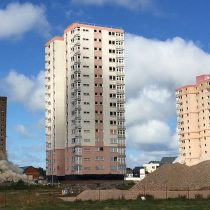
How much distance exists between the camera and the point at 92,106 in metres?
159

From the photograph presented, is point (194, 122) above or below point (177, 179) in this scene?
above

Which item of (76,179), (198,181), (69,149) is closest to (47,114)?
(69,149)

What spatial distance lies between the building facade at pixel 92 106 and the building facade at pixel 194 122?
4161 cm

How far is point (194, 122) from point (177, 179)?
112 metres

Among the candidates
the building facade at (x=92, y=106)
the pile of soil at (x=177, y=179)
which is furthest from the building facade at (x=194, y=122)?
the pile of soil at (x=177, y=179)

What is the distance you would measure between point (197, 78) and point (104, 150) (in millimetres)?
62413

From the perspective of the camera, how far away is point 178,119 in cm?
19988

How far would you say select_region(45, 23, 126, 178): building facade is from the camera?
15662cm

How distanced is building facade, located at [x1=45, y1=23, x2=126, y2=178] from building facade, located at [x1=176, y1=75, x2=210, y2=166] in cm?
4161

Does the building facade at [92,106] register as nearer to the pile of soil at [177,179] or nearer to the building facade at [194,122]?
the building facade at [194,122]

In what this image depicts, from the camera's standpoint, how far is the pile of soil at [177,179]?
80750 millimetres

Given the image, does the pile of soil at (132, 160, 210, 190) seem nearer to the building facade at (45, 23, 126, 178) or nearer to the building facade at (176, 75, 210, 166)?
the building facade at (45, 23, 126, 178)

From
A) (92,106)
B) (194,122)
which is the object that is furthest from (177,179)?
(194,122)

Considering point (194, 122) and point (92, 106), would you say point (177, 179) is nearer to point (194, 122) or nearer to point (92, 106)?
point (92, 106)
